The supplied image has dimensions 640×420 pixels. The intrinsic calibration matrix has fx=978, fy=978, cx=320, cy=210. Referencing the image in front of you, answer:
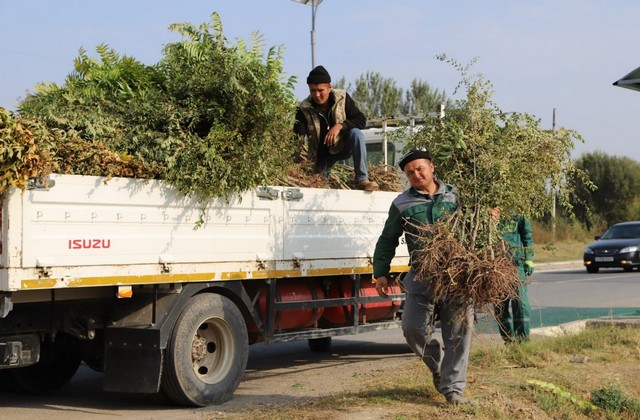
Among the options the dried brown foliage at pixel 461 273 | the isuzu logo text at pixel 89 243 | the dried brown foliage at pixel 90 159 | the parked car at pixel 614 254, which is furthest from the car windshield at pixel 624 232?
the isuzu logo text at pixel 89 243

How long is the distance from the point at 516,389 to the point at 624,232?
2353cm

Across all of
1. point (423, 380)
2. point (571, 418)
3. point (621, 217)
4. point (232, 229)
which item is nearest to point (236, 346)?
point (232, 229)

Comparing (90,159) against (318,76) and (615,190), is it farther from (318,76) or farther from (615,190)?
(615,190)

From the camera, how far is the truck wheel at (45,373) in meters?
8.73

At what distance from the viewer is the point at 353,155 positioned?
10297 mm

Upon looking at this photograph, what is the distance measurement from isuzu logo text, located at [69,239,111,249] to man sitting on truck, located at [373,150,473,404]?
2.02m

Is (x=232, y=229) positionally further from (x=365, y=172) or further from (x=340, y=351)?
(x=340, y=351)

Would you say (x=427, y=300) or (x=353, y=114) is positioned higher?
(x=353, y=114)

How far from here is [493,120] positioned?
8.63 m

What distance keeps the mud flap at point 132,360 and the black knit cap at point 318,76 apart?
3690 mm

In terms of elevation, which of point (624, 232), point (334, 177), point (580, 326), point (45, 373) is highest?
point (334, 177)

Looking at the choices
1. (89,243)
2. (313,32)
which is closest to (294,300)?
(89,243)

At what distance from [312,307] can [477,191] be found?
2.45 m

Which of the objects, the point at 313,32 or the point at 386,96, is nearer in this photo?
the point at 313,32
